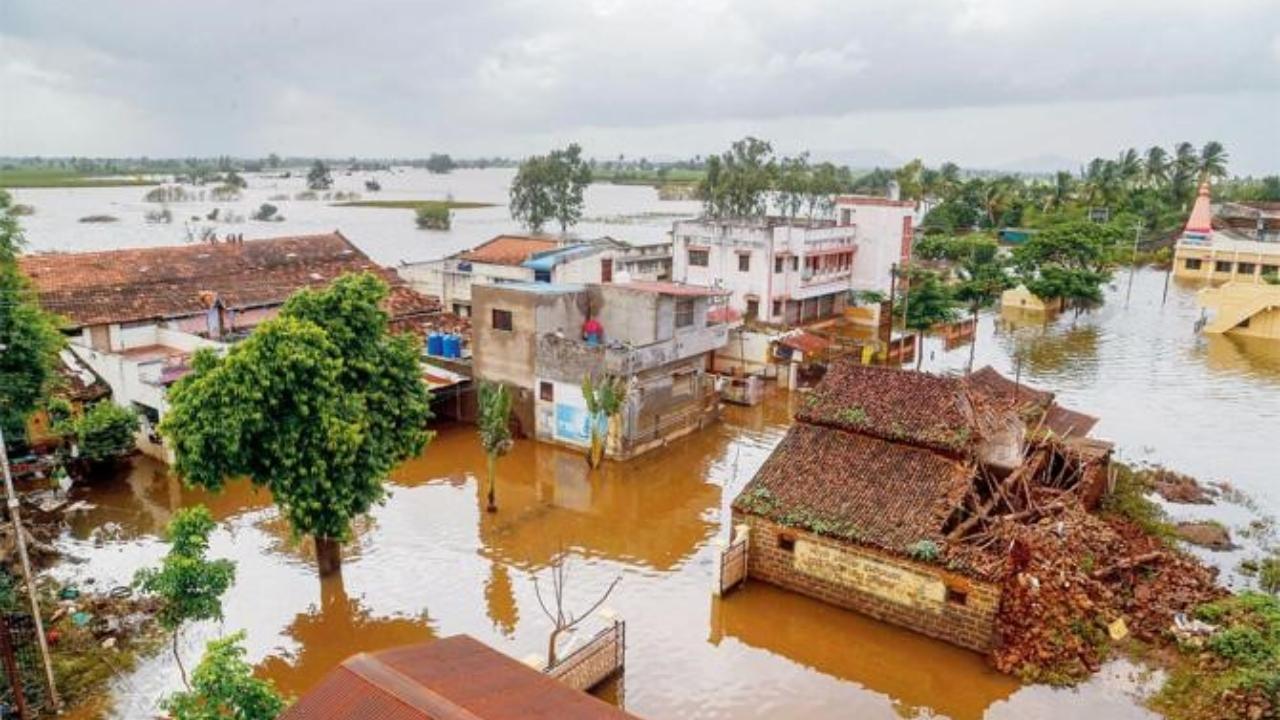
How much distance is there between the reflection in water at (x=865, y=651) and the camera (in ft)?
44.3

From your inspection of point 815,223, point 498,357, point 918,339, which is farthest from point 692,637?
point 815,223

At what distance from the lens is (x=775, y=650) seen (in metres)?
14.8

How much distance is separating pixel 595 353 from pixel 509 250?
19.1 metres

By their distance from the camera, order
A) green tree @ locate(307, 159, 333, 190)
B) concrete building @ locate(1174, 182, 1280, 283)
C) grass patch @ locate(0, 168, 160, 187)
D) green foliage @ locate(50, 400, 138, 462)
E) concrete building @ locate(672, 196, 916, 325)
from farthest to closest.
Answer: green tree @ locate(307, 159, 333, 190) < grass patch @ locate(0, 168, 160, 187) < concrete building @ locate(1174, 182, 1280, 283) < concrete building @ locate(672, 196, 916, 325) < green foliage @ locate(50, 400, 138, 462)

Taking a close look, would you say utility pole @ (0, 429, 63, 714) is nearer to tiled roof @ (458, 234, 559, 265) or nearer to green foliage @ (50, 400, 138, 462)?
green foliage @ (50, 400, 138, 462)

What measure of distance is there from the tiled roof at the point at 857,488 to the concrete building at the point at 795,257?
21.3m

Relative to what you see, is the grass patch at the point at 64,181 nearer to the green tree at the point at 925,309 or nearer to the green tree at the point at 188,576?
the green tree at the point at 925,309

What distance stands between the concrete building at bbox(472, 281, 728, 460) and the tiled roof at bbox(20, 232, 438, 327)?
920 centimetres

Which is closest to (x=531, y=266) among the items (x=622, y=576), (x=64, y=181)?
(x=622, y=576)

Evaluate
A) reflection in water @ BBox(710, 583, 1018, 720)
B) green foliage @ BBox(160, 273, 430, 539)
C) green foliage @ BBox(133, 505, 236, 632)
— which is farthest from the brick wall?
green foliage @ BBox(133, 505, 236, 632)

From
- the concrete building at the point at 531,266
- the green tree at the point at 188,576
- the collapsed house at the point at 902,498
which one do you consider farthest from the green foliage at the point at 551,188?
the green tree at the point at 188,576

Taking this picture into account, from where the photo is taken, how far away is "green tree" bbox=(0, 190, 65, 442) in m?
18.0

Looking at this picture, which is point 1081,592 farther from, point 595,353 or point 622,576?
point 595,353

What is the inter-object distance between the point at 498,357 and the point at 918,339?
1997 centimetres
